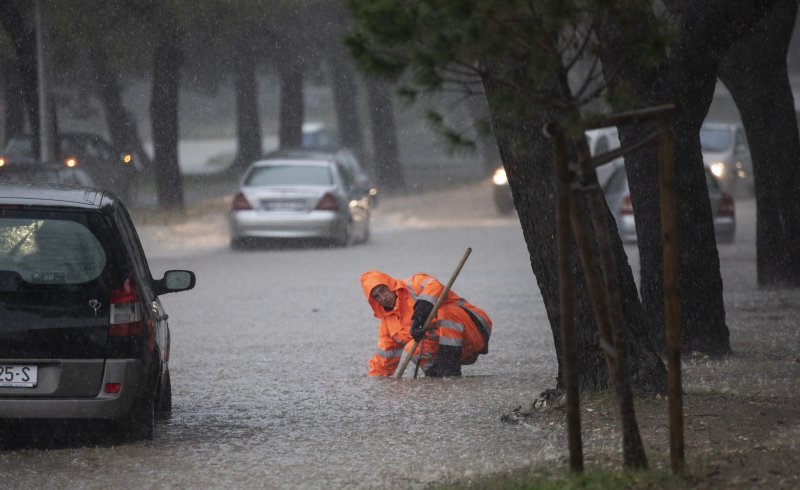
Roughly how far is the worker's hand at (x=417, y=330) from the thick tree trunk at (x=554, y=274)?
1.88 metres

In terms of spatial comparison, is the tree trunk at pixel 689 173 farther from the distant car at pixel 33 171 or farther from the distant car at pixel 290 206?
the distant car at pixel 33 171

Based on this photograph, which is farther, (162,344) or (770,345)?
(770,345)

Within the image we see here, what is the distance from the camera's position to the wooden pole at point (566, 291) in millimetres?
5891

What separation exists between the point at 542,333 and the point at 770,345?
244 centimetres

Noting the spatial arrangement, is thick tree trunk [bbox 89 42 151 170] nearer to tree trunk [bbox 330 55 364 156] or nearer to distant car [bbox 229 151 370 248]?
distant car [bbox 229 151 370 248]

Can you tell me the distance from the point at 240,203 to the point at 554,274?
52.8ft

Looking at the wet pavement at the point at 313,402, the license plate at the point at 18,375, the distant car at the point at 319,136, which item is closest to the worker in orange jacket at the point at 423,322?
the wet pavement at the point at 313,402

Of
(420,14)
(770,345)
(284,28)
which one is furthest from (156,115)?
(420,14)

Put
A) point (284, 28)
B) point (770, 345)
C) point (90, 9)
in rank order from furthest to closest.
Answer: point (284, 28)
point (90, 9)
point (770, 345)

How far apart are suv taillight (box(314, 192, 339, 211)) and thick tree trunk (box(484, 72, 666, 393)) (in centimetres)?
1569

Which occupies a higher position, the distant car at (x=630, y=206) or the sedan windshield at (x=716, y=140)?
the sedan windshield at (x=716, y=140)

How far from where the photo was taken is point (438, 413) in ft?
28.2

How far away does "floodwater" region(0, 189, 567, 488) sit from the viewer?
6922 mm

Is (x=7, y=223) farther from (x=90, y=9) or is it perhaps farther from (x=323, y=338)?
(x=90, y=9)
